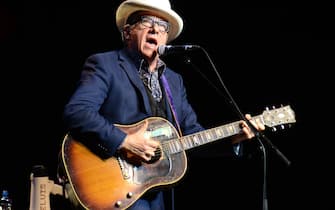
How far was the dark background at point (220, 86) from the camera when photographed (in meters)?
4.48

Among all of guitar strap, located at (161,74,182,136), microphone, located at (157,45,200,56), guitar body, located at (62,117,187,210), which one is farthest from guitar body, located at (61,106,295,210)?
microphone, located at (157,45,200,56)

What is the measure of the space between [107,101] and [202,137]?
2.23ft

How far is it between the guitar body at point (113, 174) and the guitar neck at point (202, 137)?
11cm

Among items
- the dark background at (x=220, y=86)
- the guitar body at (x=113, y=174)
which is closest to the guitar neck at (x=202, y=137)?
the guitar body at (x=113, y=174)

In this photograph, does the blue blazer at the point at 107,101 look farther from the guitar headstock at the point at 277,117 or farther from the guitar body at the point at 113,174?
the guitar headstock at the point at 277,117

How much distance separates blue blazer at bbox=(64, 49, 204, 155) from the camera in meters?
3.04

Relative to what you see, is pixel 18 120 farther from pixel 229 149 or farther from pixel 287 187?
pixel 287 187

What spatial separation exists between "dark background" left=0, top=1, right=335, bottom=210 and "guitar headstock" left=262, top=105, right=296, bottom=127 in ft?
3.16

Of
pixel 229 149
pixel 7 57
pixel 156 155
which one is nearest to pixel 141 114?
pixel 156 155

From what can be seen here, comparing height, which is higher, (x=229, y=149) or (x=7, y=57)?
(x=7, y=57)

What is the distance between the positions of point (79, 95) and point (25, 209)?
171 centimetres

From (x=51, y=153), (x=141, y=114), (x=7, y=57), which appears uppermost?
(x=7, y=57)

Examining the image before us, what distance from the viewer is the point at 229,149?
3.57 meters

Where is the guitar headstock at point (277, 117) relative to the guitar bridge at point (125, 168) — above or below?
above
